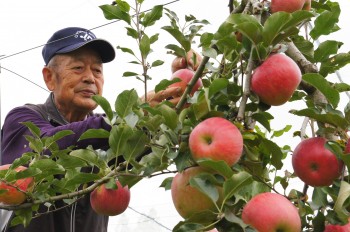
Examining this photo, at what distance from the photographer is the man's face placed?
1.48 meters

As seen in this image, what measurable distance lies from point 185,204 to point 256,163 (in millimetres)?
118

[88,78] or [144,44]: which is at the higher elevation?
[144,44]

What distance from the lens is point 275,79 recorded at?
2.46 feet

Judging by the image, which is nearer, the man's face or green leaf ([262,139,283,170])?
green leaf ([262,139,283,170])

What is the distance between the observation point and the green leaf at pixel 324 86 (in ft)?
2.48

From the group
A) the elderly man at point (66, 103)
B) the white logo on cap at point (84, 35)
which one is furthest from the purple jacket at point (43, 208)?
the white logo on cap at point (84, 35)

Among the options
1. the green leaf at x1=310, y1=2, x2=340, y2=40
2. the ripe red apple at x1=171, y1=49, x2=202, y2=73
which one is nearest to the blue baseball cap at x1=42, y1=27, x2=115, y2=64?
the ripe red apple at x1=171, y1=49, x2=202, y2=73

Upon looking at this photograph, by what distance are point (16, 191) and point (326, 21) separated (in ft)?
Answer: 1.72

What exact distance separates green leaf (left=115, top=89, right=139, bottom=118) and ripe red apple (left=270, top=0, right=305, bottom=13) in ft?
0.77

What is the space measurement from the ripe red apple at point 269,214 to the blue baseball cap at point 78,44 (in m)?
0.89

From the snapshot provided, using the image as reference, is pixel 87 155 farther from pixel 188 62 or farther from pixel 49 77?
pixel 49 77

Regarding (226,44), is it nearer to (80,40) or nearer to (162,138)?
(162,138)

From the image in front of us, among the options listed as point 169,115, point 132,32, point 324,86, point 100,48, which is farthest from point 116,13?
point 100,48

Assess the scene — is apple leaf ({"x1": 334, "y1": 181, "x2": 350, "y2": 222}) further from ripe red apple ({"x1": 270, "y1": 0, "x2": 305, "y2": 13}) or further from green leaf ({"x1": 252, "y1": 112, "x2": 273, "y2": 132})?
ripe red apple ({"x1": 270, "y1": 0, "x2": 305, "y2": 13})
